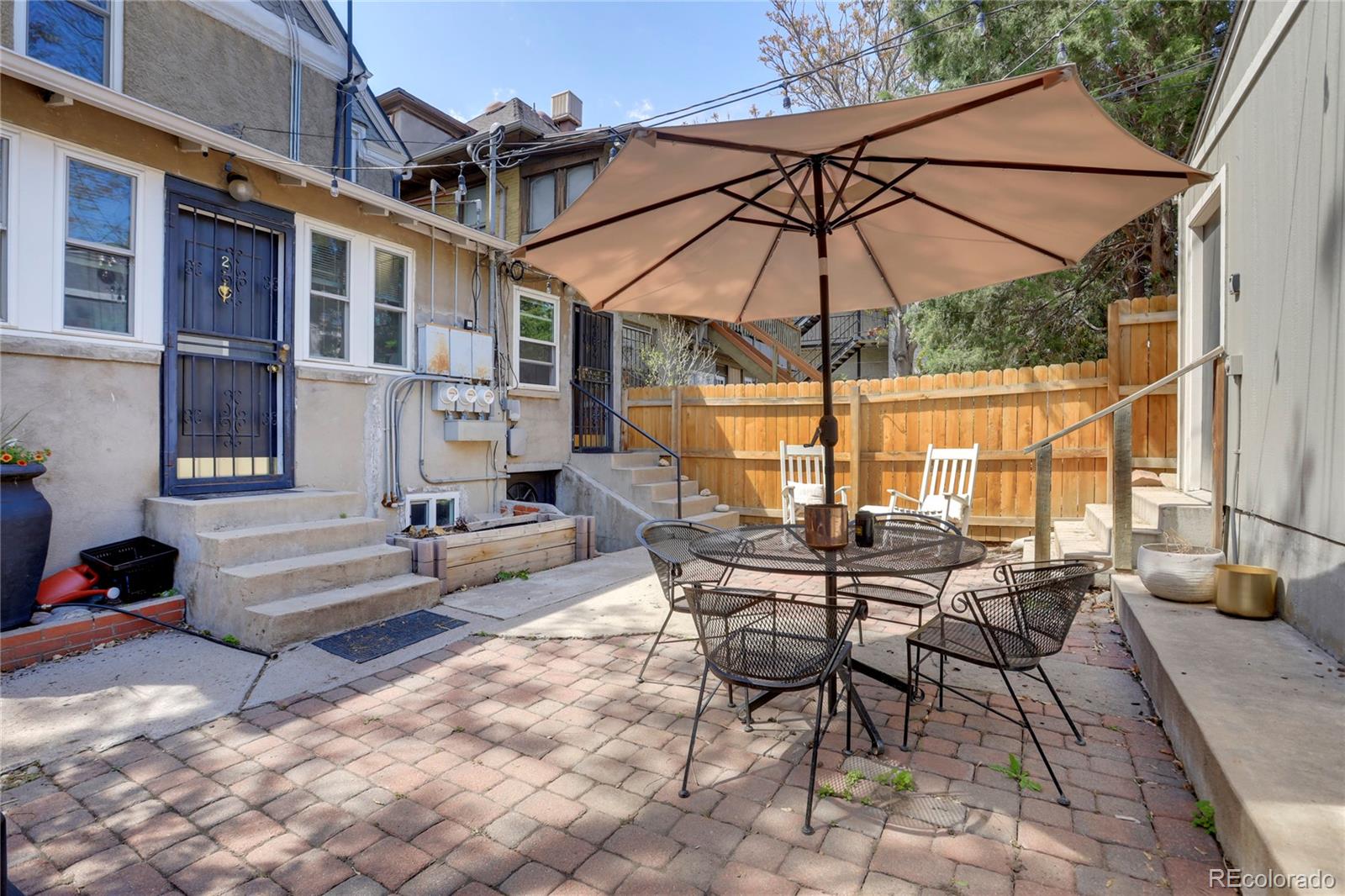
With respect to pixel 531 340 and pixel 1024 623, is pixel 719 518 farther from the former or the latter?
pixel 1024 623

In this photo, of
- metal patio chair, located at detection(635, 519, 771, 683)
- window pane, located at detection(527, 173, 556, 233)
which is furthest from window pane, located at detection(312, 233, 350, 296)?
window pane, located at detection(527, 173, 556, 233)

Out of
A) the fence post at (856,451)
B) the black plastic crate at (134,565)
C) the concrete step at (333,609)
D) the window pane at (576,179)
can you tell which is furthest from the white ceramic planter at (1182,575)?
the window pane at (576,179)

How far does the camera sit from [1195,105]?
21.6 feet

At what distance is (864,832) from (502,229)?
35.0 feet

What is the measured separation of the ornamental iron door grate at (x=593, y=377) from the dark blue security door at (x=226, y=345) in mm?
3551

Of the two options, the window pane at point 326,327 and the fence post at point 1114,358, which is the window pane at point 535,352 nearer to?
the window pane at point 326,327

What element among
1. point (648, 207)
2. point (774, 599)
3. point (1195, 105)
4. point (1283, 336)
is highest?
point (1195, 105)

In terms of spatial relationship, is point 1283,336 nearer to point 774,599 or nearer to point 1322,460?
point 1322,460

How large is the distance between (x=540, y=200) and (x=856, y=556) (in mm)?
9674

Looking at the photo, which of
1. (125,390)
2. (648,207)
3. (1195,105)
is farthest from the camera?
(1195,105)

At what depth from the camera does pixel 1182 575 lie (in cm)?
330

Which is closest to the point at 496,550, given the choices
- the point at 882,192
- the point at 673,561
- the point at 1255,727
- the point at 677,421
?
the point at 673,561

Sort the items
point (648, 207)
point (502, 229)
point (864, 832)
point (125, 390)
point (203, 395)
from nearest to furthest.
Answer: point (864, 832) < point (648, 207) < point (125, 390) < point (203, 395) < point (502, 229)

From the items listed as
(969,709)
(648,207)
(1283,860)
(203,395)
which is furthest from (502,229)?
(1283,860)
